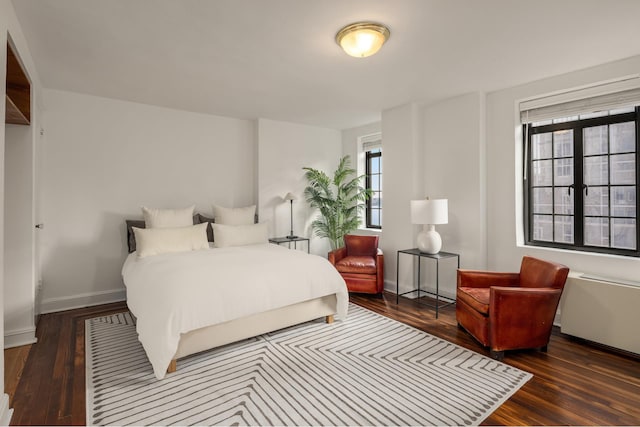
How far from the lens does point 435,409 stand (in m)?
2.09

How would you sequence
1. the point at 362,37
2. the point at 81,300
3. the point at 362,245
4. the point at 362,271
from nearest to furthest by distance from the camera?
the point at 362,37 → the point at 81,300 → the point at 362,271 → the point at 362,245

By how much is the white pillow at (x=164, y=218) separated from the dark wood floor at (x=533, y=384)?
127cm

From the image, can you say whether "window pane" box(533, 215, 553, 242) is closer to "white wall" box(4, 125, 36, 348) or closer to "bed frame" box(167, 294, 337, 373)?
"bed frame" box(167, 294, 337, 373)

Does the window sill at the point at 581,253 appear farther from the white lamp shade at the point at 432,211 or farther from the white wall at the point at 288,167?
the white wall at the point at 288,167

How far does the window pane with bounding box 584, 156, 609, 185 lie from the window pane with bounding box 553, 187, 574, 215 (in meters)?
0.20

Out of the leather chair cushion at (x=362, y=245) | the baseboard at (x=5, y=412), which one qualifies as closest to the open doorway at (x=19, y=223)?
the baseboard at (x=5, y=412)

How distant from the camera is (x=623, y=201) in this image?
3189mm

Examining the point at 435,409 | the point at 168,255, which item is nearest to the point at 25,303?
the point at 168,255

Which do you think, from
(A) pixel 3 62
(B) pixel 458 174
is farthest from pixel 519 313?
(A) pixel 3 62

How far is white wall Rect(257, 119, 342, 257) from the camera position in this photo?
524 centimetres

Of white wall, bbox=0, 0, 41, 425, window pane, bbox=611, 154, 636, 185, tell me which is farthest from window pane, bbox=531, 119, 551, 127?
white wall, bbox=0, 0, 41, 425

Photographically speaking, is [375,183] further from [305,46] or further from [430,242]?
[305,46]

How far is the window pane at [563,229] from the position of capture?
11.6ft

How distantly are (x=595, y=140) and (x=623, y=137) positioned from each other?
21 centimetres
